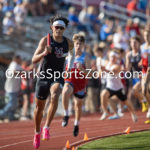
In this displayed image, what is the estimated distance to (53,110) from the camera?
9.02 metres

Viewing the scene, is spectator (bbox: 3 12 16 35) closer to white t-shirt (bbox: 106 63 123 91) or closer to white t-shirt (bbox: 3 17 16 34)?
white t-shirt (bbox: 3 17 16 34)

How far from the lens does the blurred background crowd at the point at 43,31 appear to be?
58.2ft

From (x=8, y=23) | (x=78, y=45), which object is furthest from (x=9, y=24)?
(x=78, y=45)

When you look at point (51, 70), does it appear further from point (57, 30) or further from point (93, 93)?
point (93, 93)

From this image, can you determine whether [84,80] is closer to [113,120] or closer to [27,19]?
[113,120]

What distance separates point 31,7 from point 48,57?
40.3 ft

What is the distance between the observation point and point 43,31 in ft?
64.0

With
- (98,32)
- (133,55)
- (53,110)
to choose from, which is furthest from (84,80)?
(98,32)

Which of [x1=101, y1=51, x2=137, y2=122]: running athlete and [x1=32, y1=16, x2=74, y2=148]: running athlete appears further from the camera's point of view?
[x1=101, y1=51, x2=137, y2=122]: running athlete

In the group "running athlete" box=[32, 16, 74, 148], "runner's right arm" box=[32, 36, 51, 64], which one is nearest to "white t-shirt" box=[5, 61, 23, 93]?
"running athlete" box=[32, 16, 74, 148]

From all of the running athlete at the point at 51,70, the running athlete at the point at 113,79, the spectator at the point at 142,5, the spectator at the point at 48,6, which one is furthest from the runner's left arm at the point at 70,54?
the spectator at the point at 142,5

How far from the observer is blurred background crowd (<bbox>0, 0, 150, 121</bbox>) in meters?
17.8

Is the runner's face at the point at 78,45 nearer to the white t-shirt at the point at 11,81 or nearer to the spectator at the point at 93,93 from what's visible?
the white t-shirt at the point at 11,81

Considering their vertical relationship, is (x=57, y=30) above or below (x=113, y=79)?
above
